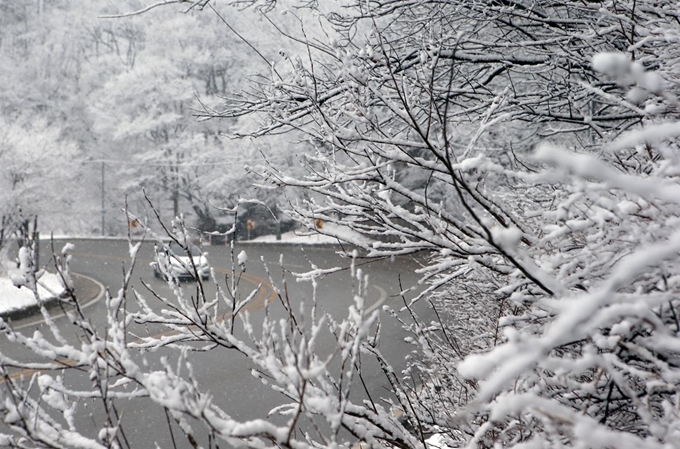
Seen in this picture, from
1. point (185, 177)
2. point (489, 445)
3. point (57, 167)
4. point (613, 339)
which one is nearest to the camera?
point (613, 339)

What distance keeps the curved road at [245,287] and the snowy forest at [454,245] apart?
0.91 ft

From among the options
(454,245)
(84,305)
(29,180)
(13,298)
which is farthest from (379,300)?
(29,180)

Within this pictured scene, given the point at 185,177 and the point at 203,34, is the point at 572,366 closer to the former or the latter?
the point at 185,177

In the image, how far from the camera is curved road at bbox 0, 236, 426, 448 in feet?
24.7

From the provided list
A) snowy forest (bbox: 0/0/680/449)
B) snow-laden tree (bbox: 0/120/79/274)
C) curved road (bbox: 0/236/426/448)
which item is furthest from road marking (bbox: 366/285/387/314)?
snow-laden tree (bbox: 0/120/79/274)

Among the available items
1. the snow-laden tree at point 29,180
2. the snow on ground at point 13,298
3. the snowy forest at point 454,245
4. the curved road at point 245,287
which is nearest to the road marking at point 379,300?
the curved road at point 245,287

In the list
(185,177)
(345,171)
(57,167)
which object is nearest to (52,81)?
(185,177)

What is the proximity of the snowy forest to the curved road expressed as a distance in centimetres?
28

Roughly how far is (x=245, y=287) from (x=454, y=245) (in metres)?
15.7

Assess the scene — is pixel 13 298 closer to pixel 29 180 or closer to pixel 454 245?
pixel 29 180

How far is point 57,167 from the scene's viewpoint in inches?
738

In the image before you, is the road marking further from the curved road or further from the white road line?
the white road line

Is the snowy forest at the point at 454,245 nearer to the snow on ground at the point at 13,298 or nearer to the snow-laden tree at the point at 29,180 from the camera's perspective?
the snow-laden tree at the point at 29,180

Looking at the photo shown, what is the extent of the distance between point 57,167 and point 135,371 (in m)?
20.1
